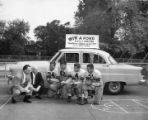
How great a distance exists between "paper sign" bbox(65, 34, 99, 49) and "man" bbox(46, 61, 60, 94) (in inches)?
54.7

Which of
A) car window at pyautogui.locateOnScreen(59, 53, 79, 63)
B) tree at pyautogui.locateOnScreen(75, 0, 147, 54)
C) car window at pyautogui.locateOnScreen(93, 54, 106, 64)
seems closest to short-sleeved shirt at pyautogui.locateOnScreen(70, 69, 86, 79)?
car window at pyautogui.locateOnScreen(59, 53, 79, 63)

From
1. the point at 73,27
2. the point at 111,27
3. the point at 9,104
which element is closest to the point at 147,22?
the point at 111,27

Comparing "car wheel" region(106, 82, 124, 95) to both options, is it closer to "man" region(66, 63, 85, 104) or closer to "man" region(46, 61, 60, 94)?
"man" region(66, 63, 85, 104)

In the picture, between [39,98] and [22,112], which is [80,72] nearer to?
[39,98]

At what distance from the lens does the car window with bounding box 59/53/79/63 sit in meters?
10.1

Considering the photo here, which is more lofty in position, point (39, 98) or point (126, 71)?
point (126, 71)

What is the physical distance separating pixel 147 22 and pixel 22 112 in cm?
1229

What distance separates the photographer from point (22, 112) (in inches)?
282

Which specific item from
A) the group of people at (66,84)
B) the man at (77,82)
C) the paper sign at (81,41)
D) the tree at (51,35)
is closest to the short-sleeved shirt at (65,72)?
the group of people at (66,84)

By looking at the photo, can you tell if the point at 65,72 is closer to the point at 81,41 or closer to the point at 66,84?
the point at 66,84

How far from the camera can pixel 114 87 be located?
398 inches

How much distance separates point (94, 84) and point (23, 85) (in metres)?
1.71

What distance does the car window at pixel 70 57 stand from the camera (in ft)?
33.3

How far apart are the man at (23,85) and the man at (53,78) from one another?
731mm
